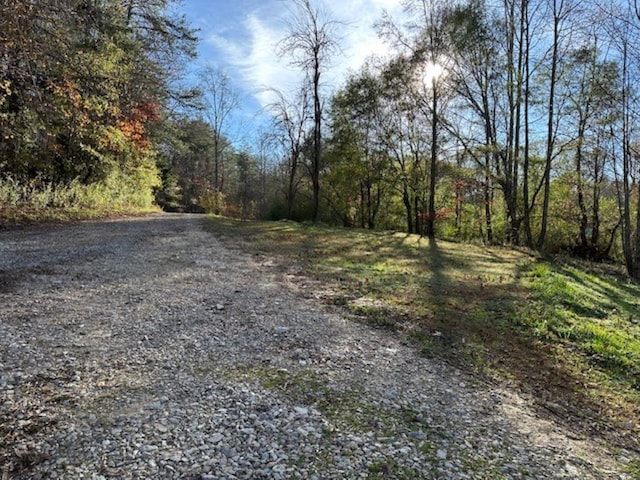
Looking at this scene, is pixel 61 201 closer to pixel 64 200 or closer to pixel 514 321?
pixel 64 200

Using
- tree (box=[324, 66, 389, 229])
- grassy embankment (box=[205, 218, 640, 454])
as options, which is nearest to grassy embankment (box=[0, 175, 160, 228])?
grassy embankment (box=[205, 218, 640, 454])

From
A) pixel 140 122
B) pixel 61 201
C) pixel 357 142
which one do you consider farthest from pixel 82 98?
pixel 357 142

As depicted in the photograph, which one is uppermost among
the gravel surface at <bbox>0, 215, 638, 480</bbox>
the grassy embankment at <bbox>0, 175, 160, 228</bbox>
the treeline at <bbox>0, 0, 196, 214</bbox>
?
the treeline at <bbox>0, 0, 196, 214</bbox>

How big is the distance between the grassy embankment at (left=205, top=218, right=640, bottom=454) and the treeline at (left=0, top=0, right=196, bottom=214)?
489 centimetres

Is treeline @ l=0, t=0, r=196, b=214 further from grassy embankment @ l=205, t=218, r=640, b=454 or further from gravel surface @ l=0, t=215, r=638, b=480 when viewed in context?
grassy embankment @ l=205, t=218, r=640, b=454

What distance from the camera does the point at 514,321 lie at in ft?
14.9

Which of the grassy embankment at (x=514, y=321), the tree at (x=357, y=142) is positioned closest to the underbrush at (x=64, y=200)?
the grassy embankment at (x=514, y=321)

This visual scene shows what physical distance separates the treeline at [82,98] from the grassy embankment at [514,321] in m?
4.89

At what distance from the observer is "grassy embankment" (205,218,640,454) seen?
3.04 meters

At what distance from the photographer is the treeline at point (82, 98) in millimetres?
6285

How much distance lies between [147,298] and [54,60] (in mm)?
5561

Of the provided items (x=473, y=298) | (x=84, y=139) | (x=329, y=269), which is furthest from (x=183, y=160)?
(x=473, y=298)

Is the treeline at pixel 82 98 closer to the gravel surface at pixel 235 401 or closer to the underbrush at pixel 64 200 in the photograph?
the underbrush at pixel 64 200

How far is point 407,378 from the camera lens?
3027 mm
